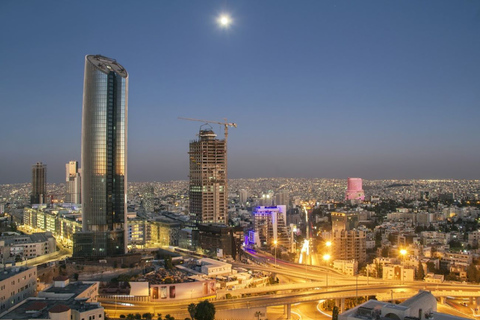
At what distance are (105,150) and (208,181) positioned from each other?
7415 millimetres

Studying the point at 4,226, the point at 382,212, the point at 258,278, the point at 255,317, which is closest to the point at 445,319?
the point at 255,317

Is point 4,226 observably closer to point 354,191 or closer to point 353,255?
point 353,255

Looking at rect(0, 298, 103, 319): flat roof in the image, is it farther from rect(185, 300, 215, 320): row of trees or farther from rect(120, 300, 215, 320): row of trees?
rect(185, 300, 215, 320): row of trees

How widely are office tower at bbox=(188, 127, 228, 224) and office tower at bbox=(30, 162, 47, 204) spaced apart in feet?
46.1

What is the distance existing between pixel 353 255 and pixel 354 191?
29.8 meters

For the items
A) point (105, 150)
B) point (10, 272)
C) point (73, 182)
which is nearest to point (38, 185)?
point (73, 182)

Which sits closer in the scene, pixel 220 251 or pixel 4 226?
pixel 220 251

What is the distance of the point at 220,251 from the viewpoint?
56.6ft

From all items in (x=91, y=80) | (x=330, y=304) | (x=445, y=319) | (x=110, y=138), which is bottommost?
(x=330, y=304)

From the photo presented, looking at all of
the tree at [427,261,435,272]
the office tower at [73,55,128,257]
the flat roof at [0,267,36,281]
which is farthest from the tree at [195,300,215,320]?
the tree at [427,261,435,272]

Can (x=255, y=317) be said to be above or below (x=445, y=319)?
below

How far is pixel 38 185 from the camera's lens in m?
32.8

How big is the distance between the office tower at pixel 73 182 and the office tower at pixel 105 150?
17.7 meters

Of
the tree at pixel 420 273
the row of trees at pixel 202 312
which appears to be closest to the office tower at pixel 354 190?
the tree at pixel 420 273
